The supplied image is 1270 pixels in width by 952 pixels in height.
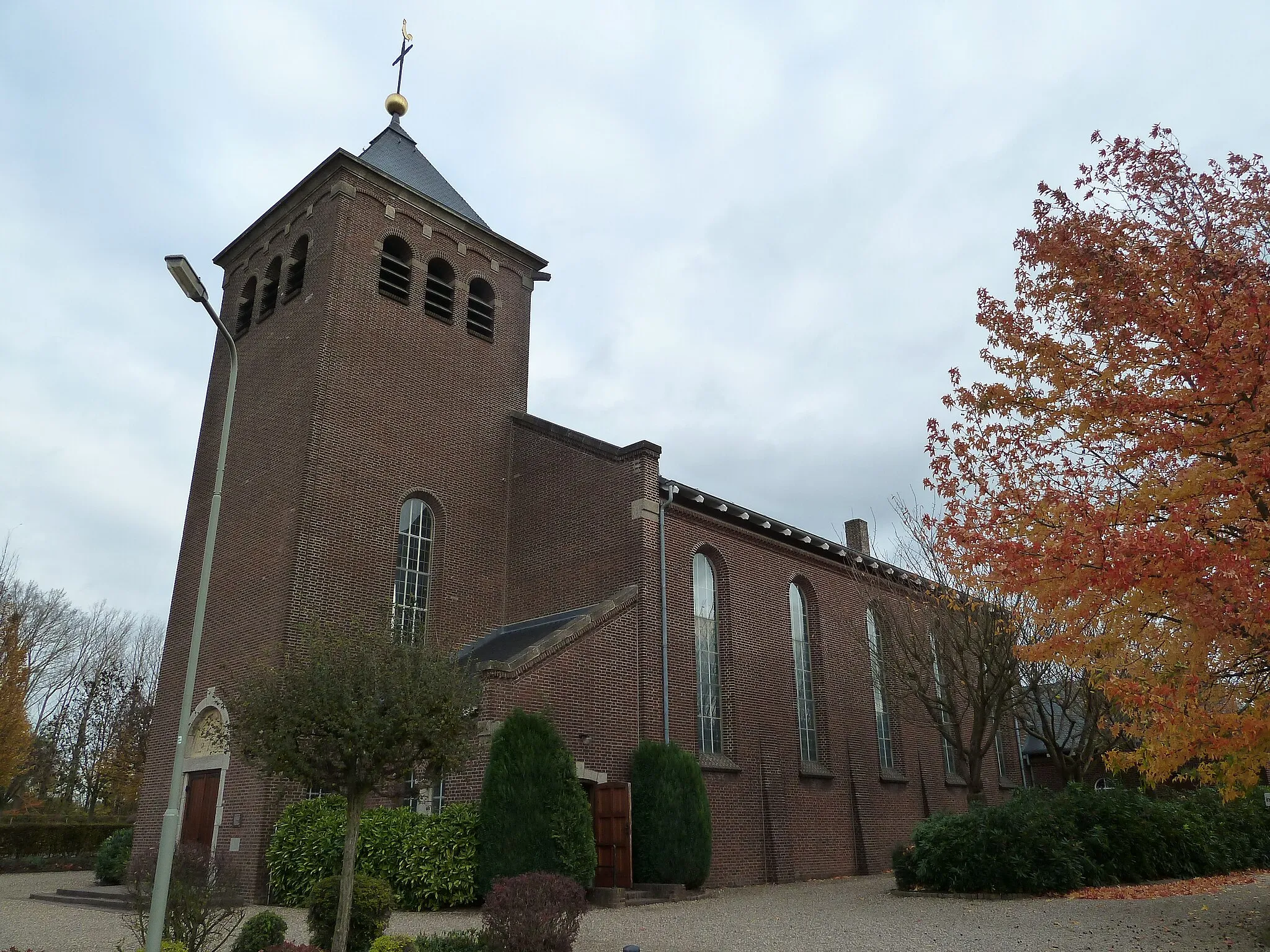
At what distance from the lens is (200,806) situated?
17516 millimetres

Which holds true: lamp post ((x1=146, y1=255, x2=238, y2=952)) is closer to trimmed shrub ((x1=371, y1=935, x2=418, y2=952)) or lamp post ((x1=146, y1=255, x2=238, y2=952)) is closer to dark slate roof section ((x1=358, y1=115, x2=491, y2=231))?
trimmed shrub ((x1=371, y1=935, x2=418, y2=952))

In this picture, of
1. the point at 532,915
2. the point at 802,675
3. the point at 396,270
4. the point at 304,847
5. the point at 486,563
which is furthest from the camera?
the point at 802,675

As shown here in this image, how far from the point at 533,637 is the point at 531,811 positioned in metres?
4.55

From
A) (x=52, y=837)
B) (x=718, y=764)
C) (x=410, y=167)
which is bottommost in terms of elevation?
(x=52, y=837)

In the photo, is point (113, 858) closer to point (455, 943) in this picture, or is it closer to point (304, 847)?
point (304, 847)

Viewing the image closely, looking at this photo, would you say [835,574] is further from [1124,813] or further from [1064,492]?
[1064,492]

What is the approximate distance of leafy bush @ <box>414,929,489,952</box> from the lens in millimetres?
8891

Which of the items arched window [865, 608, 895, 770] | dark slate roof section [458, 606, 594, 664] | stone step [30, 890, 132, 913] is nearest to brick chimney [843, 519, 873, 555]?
arched window [865, 608, 895, 770]

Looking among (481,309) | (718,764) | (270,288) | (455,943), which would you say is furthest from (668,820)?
(270,288)

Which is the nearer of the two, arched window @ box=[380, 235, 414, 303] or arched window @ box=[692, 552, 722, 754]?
arched window @ box=[692, 552, 722, 754]

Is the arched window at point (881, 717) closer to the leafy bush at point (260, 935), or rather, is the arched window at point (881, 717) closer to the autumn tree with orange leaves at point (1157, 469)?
the autumn tree with orange leaves at point (1157, 469)

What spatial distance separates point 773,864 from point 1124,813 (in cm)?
671

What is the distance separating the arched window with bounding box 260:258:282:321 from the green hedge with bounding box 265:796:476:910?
12.5 meters

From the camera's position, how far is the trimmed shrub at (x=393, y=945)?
8.31 m
